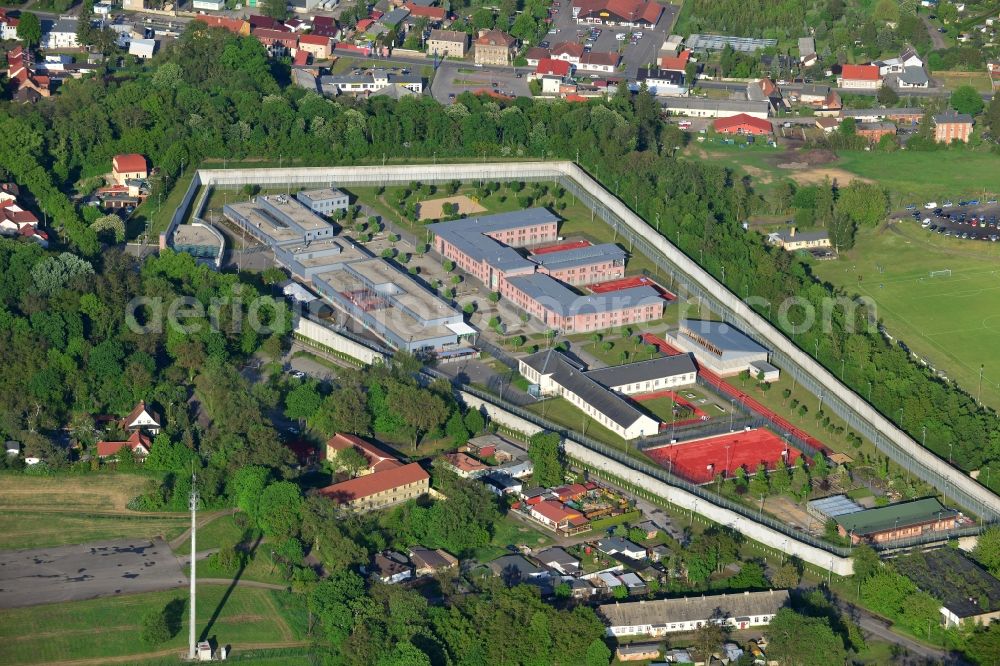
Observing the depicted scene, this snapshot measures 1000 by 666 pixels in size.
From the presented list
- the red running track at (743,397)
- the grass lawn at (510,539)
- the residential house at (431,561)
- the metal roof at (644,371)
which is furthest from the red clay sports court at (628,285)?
the residential house at (431,561)

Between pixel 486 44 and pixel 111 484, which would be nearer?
pixel 111 484

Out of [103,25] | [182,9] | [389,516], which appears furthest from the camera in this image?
[182,9]

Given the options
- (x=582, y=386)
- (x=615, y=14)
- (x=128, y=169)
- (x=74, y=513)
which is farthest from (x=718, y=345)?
(x=615, y=14)

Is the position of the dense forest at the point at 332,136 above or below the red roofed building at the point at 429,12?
below

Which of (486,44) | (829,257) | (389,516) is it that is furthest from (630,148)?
(389,516)

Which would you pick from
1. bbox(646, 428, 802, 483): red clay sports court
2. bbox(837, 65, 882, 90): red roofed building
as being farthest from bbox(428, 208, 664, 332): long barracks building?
bbox(837, 65, 882, 90): red roofed building

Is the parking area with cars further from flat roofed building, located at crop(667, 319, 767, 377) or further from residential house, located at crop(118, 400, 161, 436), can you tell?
residential house, located at crop(118, 400, 161, 436)

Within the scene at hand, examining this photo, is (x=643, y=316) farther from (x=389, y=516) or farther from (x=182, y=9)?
(x=182, y=9)

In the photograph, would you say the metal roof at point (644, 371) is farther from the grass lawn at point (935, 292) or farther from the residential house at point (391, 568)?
the residential house at point (391, 568)
